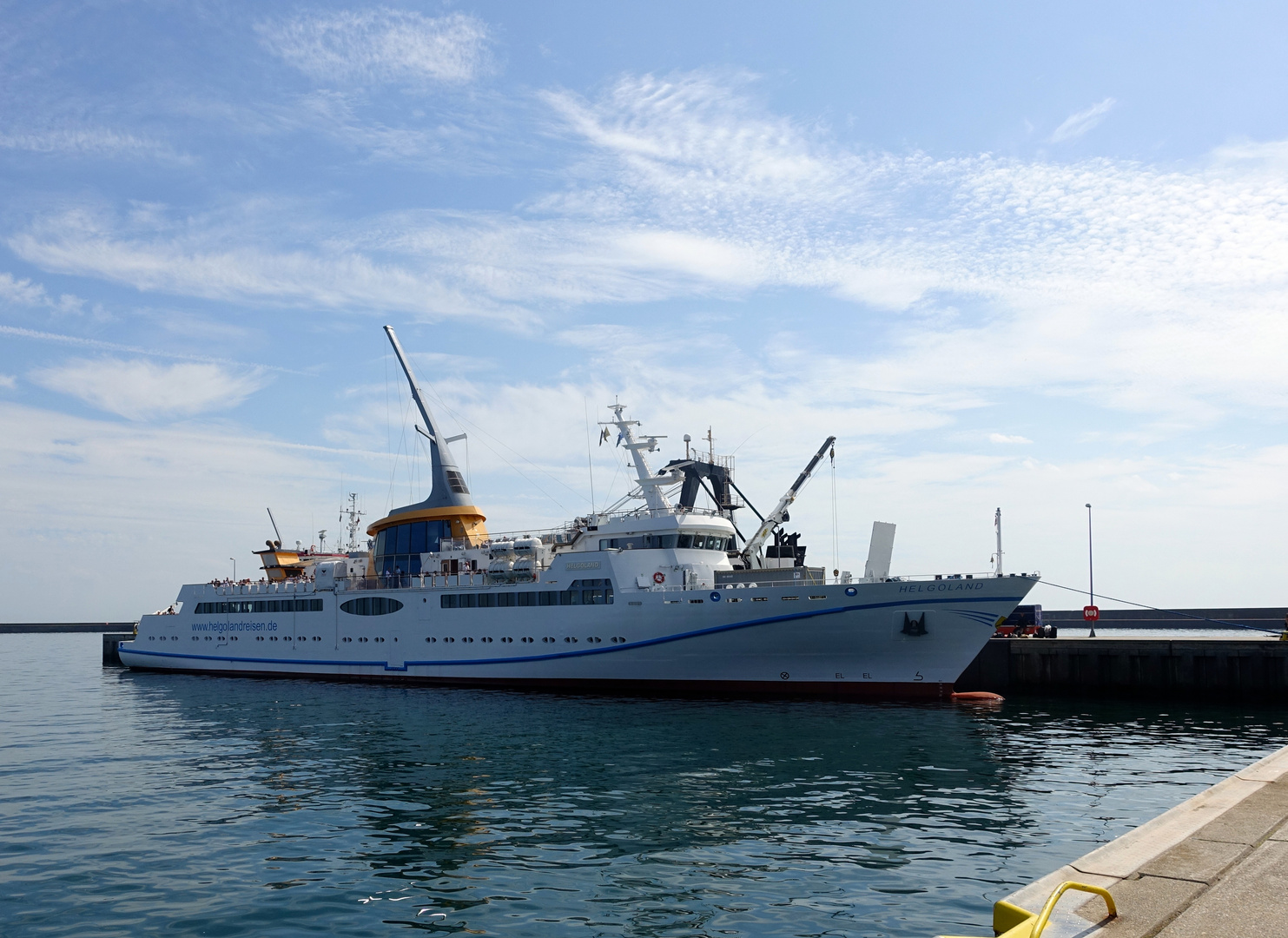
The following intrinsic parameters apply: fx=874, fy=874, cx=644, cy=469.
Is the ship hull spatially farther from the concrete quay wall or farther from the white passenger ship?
the concrete quay wall

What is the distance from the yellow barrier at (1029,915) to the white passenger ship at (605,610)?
A: 23.6 metres

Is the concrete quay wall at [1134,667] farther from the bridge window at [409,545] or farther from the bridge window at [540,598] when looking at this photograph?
the bridge window at [409,545]

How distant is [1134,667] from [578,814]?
2927 cm

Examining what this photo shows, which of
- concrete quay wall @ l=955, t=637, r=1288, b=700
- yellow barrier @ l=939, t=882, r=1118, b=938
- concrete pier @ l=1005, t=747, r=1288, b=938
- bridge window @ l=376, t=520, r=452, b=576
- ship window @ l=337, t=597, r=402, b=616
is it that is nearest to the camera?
yellow barrier @ l=939, t=882, r=1118, b=938

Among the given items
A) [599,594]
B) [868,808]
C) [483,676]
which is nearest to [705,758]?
[868,808]

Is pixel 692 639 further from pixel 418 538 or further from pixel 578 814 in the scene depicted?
pixel 578 814

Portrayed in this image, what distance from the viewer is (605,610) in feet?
110

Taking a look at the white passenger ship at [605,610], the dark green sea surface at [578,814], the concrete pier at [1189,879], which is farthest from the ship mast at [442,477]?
the concrete pier at [1189,879]

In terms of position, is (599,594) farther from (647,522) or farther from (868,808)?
(868,808)

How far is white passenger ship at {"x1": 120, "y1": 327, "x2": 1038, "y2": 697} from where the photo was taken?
2978 centimetres

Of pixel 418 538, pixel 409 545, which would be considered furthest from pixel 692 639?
pixel 409 545

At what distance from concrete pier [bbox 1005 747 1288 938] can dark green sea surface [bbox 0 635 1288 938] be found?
2.65 meters

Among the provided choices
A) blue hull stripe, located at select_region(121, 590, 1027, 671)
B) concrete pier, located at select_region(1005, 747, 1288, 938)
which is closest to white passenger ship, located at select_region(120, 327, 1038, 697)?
blue hull stripe, located at select_region(121, 590, 1027, 671)

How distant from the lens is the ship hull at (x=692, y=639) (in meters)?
29.5
